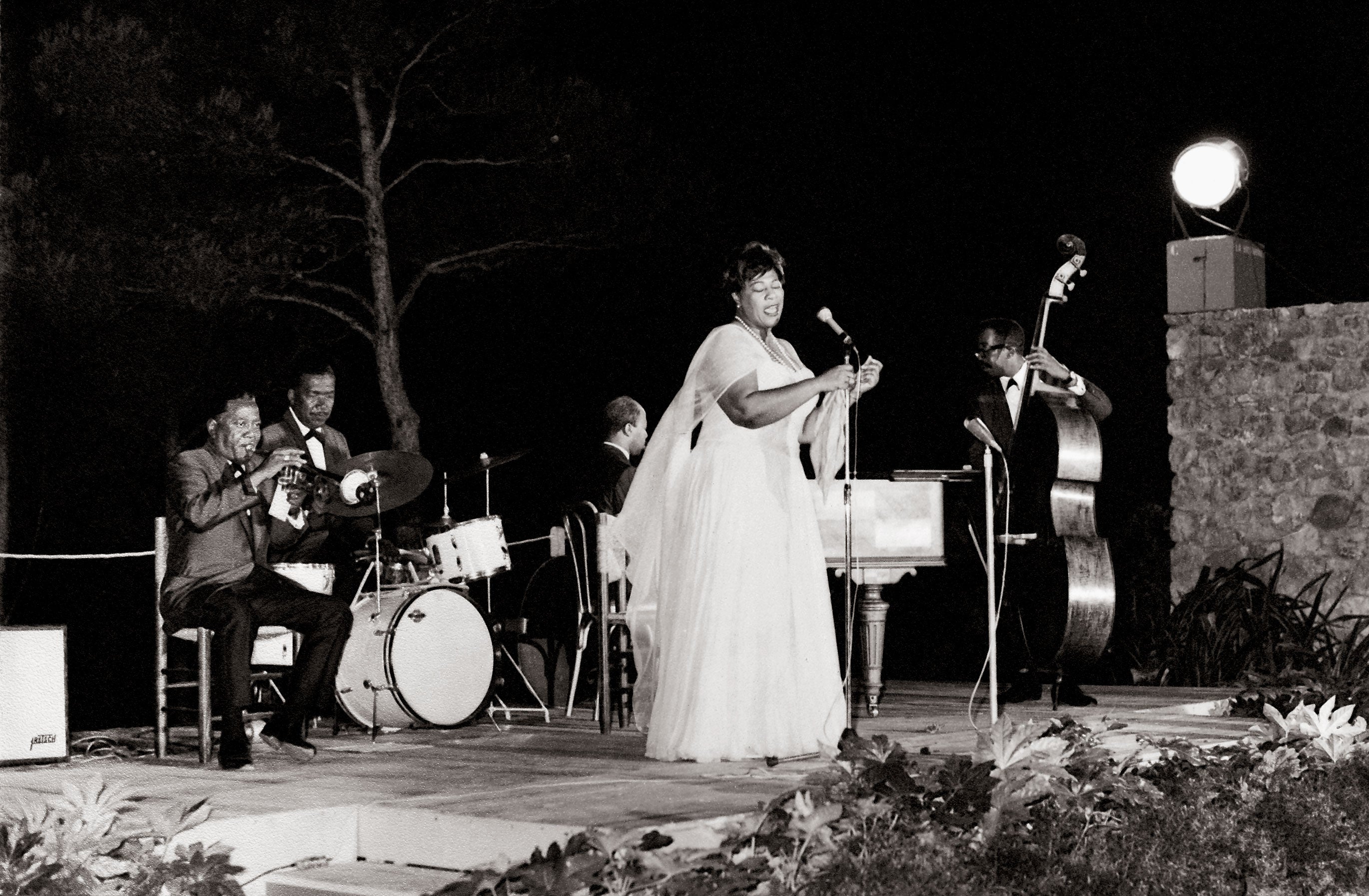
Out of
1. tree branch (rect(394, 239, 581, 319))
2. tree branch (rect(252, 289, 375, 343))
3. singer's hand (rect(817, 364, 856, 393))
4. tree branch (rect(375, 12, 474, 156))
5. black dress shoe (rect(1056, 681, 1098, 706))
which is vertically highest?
tree branch (rect(375, 12, 474, 156))

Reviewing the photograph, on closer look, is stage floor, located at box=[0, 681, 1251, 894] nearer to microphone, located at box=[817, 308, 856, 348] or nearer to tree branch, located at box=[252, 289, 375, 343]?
microphone, located at box=[817, 308, 856, 348]

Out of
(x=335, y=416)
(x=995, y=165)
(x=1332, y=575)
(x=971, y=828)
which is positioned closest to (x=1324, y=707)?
(x=971, y=828)

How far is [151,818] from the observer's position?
3904 mm

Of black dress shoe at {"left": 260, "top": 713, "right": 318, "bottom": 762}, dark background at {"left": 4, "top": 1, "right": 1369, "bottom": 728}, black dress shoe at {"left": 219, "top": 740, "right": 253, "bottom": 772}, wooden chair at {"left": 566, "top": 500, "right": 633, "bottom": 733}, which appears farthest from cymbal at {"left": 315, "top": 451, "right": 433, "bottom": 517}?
dark background at {"left": 4, "top": 1, "right": 1369, "bottom": 728}

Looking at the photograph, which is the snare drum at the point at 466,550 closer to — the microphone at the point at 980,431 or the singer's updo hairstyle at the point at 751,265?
the singer's updo hairstyle at the point at 751,265

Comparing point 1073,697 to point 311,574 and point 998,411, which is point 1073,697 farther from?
point 311,574

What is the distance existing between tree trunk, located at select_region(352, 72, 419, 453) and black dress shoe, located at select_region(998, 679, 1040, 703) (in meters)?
6.75

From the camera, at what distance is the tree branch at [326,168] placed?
12.9 meters

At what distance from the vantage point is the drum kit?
6.96 m

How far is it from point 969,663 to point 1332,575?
3867 millimetres

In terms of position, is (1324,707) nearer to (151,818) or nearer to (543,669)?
(151,818)

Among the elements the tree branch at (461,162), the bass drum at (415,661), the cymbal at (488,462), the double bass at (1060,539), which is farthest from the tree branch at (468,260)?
the double bass at (1060,539)

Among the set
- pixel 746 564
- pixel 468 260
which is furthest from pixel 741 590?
pixel 468 260

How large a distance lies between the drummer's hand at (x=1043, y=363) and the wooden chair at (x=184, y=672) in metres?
3.05
